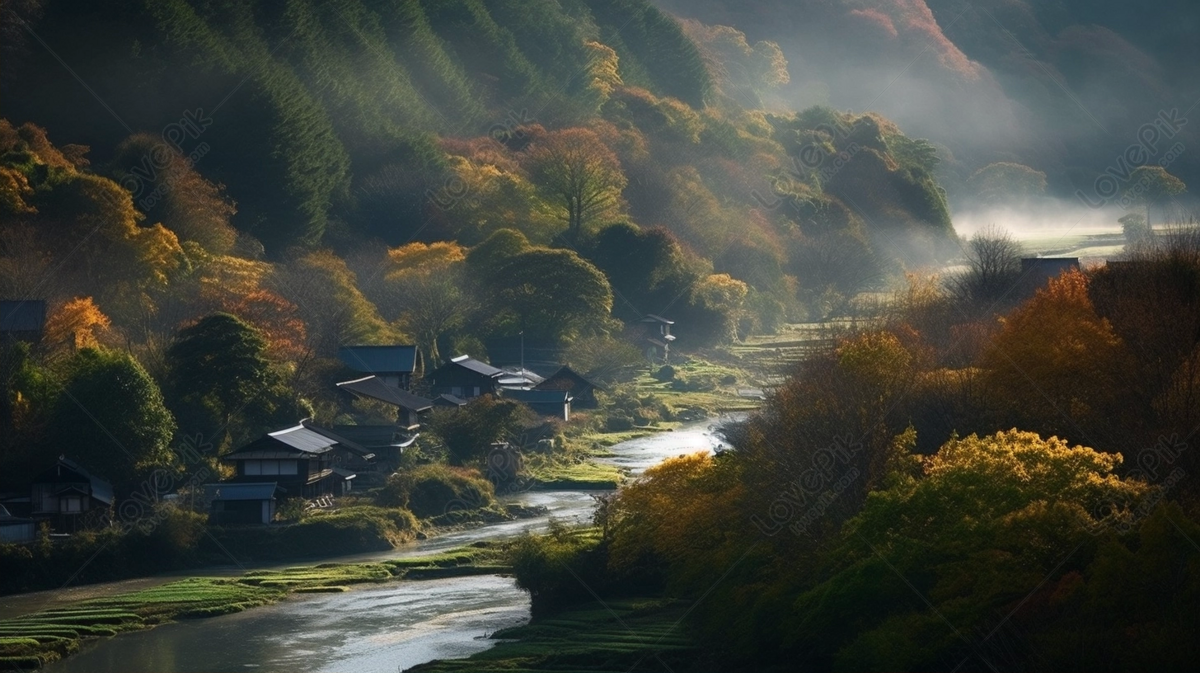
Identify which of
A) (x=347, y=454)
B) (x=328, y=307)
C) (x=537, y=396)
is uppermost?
(x=328, y=307)

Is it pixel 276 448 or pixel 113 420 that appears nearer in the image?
pixel 113 420

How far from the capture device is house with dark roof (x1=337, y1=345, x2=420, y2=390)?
6241 centimetres

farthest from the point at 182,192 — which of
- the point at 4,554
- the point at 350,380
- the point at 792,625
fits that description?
the point at 792,625

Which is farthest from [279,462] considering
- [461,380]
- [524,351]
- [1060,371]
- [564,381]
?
[524,351]

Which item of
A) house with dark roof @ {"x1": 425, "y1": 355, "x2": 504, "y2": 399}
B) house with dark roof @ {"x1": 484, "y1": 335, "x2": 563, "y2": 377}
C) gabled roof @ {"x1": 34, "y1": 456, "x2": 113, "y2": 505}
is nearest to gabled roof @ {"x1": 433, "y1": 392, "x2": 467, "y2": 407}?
house with dark roof @ {"x1": 425, "y1": 355, "x2": 504, "y2": 399}

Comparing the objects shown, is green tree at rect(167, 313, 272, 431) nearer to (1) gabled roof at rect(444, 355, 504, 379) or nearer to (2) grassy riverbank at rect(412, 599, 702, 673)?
(1) gabled roof at rect(444, 355, 504, 379)

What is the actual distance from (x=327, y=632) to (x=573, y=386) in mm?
35604

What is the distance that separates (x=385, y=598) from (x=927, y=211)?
313 feet

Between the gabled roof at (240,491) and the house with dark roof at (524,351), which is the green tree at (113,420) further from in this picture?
the house with dark roof at (524,351)

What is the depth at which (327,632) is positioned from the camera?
35.9 meters

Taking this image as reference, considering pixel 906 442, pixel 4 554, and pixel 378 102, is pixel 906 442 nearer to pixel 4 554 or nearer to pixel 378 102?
pixel 4 554

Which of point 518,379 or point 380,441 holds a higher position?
point 518,379

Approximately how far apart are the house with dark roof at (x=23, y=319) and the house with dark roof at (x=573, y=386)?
23035 mm

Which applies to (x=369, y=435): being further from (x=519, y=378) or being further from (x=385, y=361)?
(x=519, y=378)
